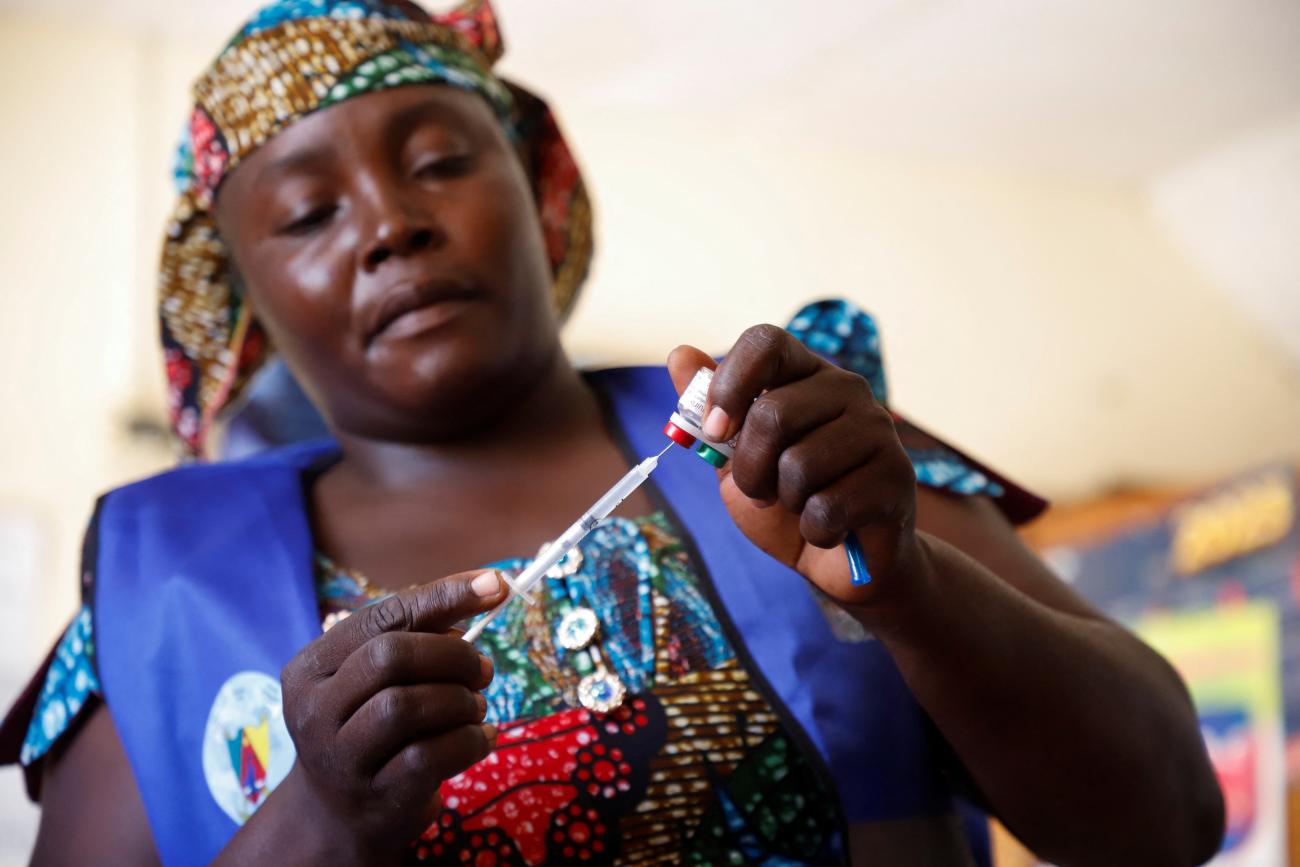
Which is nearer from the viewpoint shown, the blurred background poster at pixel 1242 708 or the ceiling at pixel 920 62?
the blurred background poster at pixel 1242 708

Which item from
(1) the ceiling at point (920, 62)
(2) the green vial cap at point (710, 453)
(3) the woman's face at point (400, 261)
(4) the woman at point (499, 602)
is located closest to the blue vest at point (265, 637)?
(4) the woman at point (499, 602)

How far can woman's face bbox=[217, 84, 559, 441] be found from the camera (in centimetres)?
92

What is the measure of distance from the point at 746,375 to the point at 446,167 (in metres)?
0.49

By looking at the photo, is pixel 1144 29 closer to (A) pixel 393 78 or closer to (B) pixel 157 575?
(A) pixel 393 78

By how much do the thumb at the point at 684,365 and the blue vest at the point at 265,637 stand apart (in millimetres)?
→ 246

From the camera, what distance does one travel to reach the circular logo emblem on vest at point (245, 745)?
82cm

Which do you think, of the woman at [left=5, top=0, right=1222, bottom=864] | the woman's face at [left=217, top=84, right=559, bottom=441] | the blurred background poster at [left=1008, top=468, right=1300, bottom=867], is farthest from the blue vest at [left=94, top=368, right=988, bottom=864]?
the blurred background poster at [left=1008, top=468, right=1300, bottom=867]

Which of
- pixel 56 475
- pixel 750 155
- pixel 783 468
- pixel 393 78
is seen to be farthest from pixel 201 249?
pixel 750 155

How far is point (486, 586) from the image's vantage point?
63 cm

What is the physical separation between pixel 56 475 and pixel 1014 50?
7.85 feet

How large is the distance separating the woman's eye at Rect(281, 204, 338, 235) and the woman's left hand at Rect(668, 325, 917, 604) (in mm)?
455

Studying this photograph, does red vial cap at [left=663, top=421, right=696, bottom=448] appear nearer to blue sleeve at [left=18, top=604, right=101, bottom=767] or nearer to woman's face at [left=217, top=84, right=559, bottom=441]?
woman's face at [left=217, top=84, right=559, bottom=441]

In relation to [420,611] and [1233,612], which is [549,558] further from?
[1233,612]

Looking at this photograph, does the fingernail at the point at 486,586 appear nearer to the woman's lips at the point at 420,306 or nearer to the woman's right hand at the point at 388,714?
the woman's right hand at the point at 388,714
